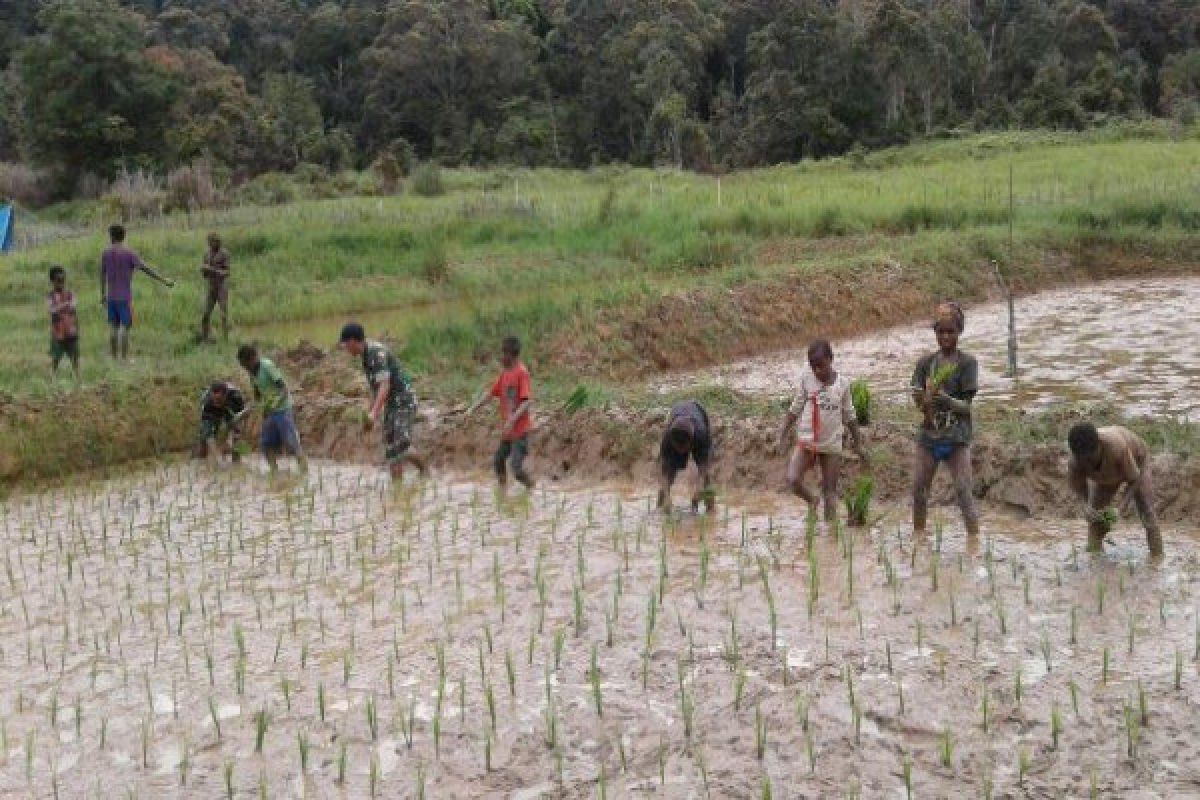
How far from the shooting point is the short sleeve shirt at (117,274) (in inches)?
542

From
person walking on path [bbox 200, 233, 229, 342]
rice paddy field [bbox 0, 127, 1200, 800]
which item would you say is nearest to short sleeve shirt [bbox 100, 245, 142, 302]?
rice paddy field [bbox 0, 127, 1200, 800]

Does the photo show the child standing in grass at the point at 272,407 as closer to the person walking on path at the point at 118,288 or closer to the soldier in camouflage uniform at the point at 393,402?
the soldier in camouflage uniform at the point at 393,402

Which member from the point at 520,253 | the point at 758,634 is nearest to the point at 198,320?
the point at 520,253

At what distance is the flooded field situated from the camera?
17.5 ft

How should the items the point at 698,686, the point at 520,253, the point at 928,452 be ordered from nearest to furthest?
the point at 698,686
the point at 928,452
the point at 520,253

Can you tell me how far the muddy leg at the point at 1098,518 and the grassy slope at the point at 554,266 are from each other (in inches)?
221

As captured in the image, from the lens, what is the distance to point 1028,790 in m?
5.04

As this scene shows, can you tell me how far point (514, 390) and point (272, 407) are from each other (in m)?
2.42

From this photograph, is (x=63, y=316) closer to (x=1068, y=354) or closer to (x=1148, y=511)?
(x=1148, y=511)

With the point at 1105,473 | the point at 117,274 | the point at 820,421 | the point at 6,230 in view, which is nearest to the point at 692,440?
the point at 820,421

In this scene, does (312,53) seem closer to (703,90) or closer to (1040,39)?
(703,90)

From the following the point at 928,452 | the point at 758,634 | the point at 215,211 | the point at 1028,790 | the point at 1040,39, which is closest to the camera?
the point at 1028,790

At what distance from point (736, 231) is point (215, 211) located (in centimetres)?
1041

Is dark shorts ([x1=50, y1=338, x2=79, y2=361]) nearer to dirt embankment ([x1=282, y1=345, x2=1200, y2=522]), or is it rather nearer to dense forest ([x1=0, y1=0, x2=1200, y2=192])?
dirt embankment ([x1=282, y1=345, x2=1200, y2=522])
